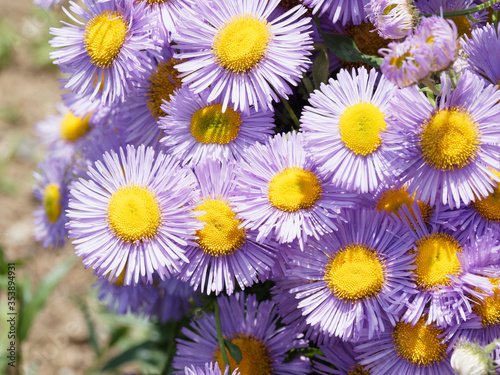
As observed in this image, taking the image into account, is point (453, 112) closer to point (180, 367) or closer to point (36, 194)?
point (180, 367)

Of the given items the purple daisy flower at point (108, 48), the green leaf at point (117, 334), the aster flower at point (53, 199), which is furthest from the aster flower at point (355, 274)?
the green leaf at point (117, 334)

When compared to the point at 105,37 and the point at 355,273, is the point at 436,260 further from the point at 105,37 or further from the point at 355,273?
the point at 105,37

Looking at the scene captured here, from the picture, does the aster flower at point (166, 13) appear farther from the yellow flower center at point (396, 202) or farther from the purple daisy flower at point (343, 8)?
the yellow flower center at point (396, 202)

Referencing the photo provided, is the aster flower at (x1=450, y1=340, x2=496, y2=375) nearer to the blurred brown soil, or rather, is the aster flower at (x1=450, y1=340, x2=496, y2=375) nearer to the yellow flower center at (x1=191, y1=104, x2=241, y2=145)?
the yellow flower center at (x1=191, y1=104, x2=241, y2=145)

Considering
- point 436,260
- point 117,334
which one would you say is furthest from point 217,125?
point 117,334

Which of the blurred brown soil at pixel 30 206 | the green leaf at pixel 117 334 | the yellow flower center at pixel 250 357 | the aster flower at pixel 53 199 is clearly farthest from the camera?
the blurred brown soil at pixel 30 206
